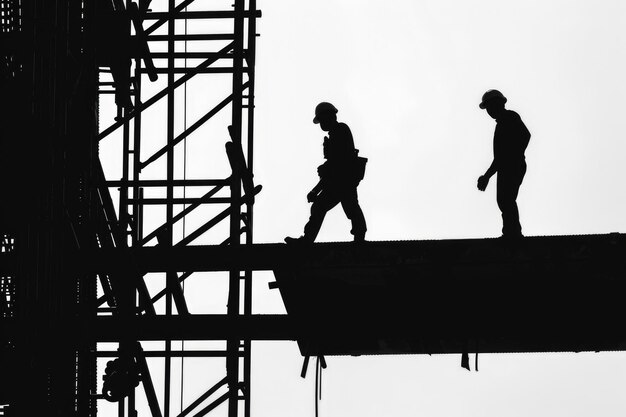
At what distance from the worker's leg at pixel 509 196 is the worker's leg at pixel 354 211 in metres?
1.40

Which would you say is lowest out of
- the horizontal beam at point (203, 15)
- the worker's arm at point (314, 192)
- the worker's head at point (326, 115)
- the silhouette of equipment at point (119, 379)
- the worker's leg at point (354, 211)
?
the silhouette of equipment at point (119, 379)

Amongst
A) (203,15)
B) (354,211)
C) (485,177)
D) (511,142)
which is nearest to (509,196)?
(485,177)

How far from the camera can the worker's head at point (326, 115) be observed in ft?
58.6

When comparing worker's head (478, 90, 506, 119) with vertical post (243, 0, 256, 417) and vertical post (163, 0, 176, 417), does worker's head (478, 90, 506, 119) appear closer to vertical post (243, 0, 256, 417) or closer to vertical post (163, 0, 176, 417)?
vertical post (243, 0, 256, 417)

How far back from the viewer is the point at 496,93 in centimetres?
1767

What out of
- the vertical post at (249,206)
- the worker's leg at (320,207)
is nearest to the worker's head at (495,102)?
the worker's leg at (320,207)

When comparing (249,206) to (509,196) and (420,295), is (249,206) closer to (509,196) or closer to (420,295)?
(420,295)

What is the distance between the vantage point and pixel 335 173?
1784 cm

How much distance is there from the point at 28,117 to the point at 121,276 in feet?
6.75

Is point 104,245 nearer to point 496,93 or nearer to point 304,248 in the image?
point 304,248

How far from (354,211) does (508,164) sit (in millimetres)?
1643

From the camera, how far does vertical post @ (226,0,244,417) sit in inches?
749

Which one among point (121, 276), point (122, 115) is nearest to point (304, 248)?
point (121, 276)

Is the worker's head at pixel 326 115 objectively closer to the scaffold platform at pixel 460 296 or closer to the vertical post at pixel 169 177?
the scaffold platform at pixel 460 296
